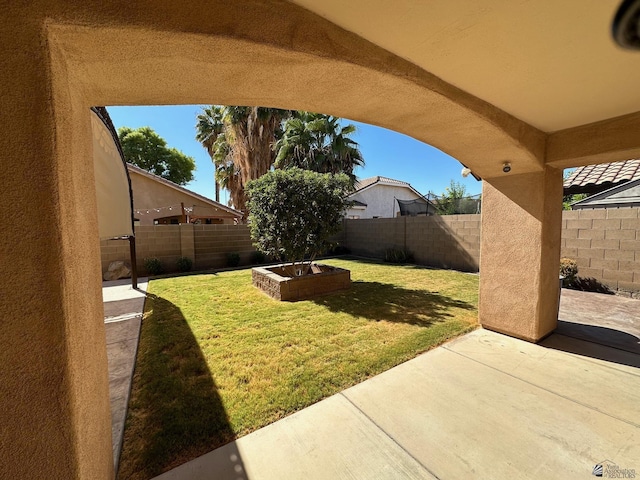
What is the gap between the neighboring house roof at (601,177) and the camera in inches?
284

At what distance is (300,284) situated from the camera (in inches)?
238

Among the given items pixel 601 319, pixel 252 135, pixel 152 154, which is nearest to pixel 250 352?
pixel 601 319

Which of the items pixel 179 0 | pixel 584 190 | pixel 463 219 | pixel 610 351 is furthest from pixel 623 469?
pixel 584 190

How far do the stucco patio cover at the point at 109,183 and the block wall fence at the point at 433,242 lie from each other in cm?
393

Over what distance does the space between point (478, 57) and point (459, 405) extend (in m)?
2.84

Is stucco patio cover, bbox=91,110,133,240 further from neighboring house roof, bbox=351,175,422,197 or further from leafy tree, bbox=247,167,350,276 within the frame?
neighboring house roof, bbox=351,175,422,197

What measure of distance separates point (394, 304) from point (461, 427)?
3.30 m

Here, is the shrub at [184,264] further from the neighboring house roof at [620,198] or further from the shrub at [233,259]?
the neighboring house roof at [620,198]

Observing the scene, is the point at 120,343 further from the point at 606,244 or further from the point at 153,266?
the point at 606,244

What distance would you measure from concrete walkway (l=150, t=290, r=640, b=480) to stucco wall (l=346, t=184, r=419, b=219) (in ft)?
56.7

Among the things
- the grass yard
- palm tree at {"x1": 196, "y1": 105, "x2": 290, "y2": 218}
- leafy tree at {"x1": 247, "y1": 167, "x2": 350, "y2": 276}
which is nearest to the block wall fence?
the grass yard

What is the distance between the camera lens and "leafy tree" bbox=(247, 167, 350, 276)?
6047 mm

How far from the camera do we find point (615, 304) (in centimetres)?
527

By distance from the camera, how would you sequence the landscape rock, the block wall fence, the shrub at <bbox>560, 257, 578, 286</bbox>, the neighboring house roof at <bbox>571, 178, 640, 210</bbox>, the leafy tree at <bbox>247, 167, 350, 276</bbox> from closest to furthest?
the block wall fence, the leafy tree at <bbox>247, 167, 350, 276</bbox>, the shrub at <bbox>560, 257, 578, 286</bbox>, the neighboring house roof at <bbox>571, 178, 640, 210</bbox>, the landscape rock
